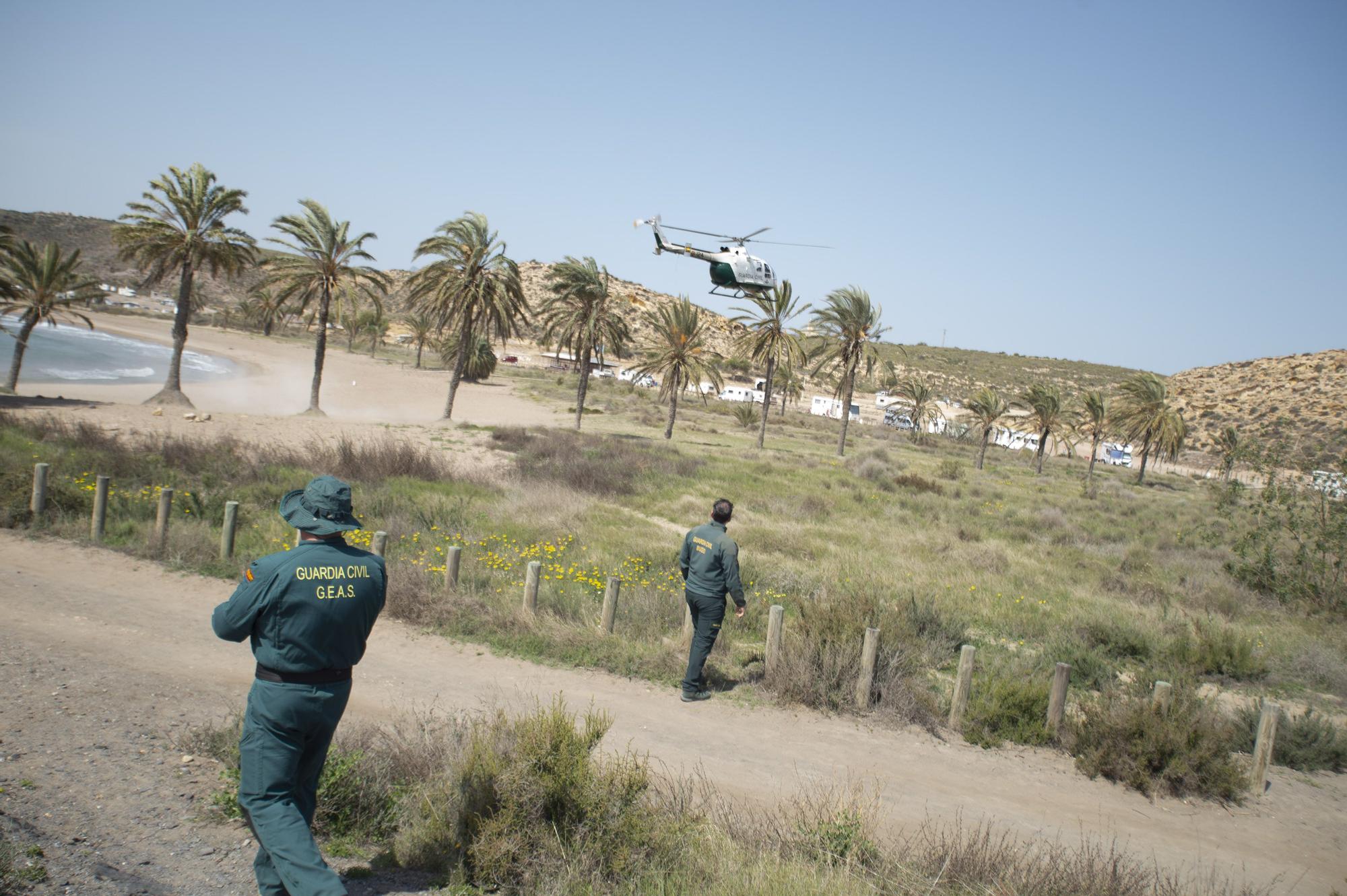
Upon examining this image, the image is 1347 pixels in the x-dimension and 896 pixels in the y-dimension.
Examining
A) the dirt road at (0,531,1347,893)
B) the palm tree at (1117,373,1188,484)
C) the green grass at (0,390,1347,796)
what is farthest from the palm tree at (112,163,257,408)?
the palm tree at (1117,373,1188,484)

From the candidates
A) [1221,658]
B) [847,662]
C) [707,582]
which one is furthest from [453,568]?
[1221,658]

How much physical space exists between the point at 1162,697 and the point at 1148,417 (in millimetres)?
45339

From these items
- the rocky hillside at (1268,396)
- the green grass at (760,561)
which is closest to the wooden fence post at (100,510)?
the green grass at (760,561)

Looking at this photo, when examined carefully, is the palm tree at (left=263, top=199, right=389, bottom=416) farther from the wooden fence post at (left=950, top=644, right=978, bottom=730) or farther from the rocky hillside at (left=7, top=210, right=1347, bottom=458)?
the wooden fence post at (left=950, top=644, right=978, bottom=730)

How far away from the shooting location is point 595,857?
4742 mm

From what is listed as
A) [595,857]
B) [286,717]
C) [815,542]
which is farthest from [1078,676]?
A: [286,717]

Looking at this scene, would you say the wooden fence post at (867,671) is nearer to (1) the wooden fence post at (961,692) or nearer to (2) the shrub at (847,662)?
(2) the shrub at (847,662)

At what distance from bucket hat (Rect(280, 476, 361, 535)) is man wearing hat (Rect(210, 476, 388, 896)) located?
0.01 metres

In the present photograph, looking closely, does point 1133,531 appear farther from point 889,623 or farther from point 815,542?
point 889,623

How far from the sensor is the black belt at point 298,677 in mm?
3840

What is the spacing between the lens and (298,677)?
152 inches

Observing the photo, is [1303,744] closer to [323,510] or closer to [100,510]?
[323,510]

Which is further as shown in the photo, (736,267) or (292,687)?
(736,267)

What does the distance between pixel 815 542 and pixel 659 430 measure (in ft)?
82.5
